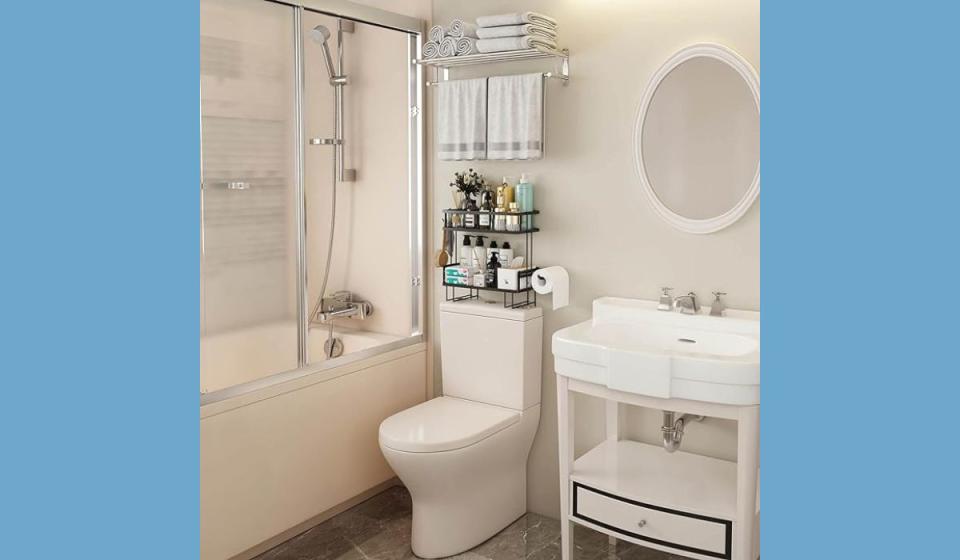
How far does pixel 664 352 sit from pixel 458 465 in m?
0.93

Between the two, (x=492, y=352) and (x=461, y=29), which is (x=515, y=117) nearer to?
(x=461, y=29)

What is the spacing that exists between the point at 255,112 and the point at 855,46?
2.81m

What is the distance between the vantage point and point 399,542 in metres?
3.12

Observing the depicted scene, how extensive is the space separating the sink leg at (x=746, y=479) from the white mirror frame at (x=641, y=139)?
0.70 m

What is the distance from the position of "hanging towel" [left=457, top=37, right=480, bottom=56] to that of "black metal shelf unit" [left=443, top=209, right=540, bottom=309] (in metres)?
0.62

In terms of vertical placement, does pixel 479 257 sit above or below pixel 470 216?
below

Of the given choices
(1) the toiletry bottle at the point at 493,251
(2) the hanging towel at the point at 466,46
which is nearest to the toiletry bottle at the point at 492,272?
(1) the toiletry bottle at the point at 493,251

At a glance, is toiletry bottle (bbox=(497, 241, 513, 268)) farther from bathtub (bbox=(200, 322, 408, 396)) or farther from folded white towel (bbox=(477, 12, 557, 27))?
folded white towel (bbox=(477, 12, 557, 27))

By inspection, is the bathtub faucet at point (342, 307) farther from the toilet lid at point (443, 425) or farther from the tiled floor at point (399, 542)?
the tiled floor at point (399, 542)

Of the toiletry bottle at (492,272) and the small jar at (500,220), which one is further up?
the small jar at (500,220)

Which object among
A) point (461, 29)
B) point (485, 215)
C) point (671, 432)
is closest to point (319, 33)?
point (461, 29)

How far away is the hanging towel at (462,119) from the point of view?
3.13m

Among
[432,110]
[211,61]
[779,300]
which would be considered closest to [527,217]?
[432,110]

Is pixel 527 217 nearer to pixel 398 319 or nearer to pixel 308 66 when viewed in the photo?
pixel 398 319
